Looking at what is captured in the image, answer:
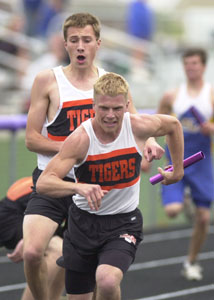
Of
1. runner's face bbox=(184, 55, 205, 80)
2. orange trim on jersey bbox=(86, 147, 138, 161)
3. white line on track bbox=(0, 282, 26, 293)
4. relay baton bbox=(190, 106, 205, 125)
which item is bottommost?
white line on track bbox=(0, 282, 26, 293)

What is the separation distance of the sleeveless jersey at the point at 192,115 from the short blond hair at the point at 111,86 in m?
3.64

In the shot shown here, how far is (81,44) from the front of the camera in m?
5.93

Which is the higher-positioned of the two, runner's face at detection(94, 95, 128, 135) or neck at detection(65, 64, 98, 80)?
neck at detection(65, 64, 98, 80)

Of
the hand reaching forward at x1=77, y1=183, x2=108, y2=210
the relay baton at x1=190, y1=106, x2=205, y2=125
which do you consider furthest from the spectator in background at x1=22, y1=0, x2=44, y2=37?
the hand reaching forward at x1=77, y1=183, x2=108, y2=210

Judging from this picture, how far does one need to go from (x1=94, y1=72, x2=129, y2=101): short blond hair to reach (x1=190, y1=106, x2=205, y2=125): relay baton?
353 cm

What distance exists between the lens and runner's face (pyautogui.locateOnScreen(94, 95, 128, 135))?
506cm

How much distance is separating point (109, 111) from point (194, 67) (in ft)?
12.8

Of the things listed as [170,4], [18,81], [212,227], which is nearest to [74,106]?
[212,227]

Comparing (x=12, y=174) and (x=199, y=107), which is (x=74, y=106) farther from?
(x=12, y=174)

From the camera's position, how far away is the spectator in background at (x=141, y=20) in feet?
50.0

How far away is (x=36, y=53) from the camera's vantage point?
13547mm

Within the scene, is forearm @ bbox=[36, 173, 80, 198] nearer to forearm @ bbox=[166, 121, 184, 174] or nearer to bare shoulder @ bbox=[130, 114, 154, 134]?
bare shoulder @ bbox=[130, 114, 154, 134]

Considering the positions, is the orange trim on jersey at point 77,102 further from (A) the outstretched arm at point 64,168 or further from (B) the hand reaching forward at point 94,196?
(B) the hand reaching forward at point 94,196

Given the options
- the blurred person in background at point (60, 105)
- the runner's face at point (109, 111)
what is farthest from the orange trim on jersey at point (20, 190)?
the runner's face at point (109, 111)
